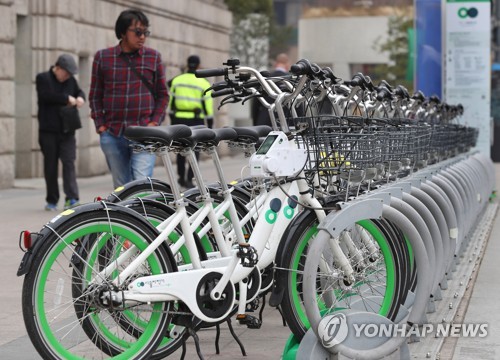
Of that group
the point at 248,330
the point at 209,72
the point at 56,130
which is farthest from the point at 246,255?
the point at 56,130

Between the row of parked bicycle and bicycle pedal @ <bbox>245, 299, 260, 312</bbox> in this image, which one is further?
bicycle pedal @ <bbox>245, 299, 260, 312</bbox>

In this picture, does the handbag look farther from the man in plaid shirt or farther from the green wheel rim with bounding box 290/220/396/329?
the green wheel rim with bounding box 290/220/396/329

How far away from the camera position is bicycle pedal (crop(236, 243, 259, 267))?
5461mm

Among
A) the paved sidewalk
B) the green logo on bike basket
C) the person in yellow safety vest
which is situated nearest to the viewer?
the green logo on bike basket

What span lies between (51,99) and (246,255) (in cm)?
796

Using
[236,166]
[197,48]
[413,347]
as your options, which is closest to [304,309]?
[413,347]

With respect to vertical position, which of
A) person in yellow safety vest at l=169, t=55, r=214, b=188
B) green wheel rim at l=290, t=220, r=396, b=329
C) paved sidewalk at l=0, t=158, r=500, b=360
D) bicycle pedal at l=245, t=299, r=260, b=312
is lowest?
paved sidewalk at l=0, t=158, r=500, b=360

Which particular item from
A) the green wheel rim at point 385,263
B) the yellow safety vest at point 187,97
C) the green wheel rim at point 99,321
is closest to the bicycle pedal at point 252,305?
the green wheel rim at point 385,263

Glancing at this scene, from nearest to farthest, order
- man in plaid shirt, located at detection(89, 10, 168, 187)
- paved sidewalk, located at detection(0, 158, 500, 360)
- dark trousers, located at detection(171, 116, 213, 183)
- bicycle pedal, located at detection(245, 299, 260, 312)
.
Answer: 1. bicycle pedal, located at detection(245, 299, 260, 312)
2. paved sidewalk, located at detection(0, 158, 500, 360)
3. man in plaid shirt, located at detection(89, 10, 168, 187)
4. dark trousers, located at detection(171, 116, 213, 183)

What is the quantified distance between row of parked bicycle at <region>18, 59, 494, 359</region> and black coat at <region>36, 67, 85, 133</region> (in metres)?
6.70

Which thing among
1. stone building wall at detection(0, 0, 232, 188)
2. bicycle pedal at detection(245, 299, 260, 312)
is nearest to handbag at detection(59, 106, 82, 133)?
stone building wall at detection(0, 0, 232, 188)

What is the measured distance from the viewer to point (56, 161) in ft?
43.2

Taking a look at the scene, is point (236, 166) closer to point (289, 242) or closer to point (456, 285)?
point (456, 285)

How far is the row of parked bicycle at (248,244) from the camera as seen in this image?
5133 mm
